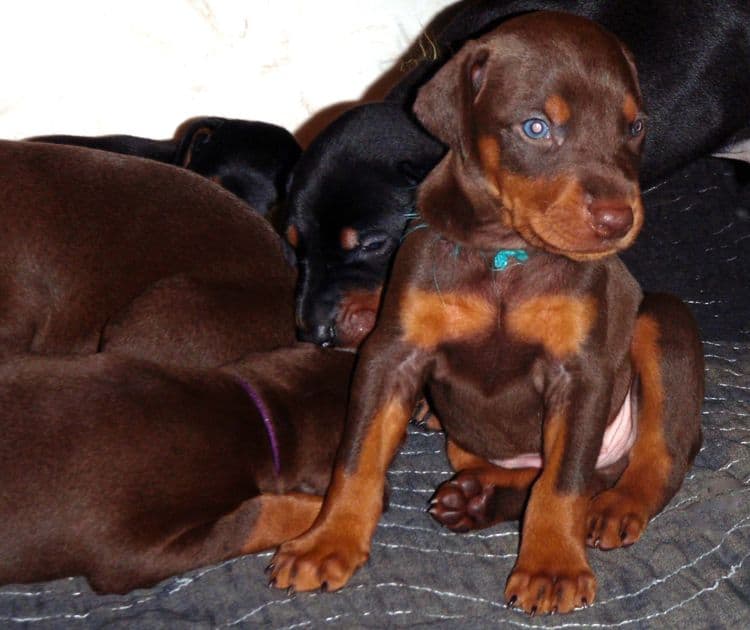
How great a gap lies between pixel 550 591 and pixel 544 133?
1252mm

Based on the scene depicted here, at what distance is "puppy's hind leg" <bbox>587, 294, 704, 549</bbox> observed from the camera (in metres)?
3.49

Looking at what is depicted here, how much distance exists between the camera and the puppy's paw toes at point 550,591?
10.1 ft

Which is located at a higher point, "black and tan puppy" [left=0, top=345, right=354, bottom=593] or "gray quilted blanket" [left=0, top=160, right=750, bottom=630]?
"black and tan puppy" [left=0, top=345, right=354, bottom=593]

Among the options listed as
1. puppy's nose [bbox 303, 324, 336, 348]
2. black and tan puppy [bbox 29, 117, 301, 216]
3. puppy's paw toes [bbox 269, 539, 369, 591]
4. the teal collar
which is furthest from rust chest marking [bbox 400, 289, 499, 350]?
black and tan puppy [bbox 29, 117, 301, 216]

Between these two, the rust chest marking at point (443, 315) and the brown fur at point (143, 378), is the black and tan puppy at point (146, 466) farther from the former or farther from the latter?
the rust chest marking at point (443, 315)

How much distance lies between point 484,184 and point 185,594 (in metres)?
1.46

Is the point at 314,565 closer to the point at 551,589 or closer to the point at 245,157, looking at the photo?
the point at 551,589

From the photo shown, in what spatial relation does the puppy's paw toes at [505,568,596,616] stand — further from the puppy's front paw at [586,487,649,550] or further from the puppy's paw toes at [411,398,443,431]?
the puppy's paw toes at [411,398,443,431]

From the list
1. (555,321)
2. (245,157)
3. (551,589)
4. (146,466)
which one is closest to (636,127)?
(555,321)

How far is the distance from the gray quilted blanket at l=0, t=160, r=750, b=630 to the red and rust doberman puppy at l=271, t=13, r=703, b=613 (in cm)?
8

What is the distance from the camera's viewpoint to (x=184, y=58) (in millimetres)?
5617

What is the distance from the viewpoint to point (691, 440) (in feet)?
12.0

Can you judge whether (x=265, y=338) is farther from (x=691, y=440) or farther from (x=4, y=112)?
(x=4, y=112)

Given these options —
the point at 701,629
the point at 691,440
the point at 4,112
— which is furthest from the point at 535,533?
the point at 4,112
